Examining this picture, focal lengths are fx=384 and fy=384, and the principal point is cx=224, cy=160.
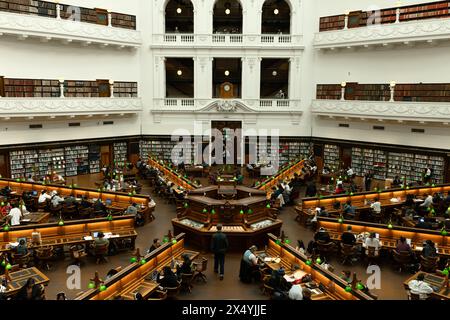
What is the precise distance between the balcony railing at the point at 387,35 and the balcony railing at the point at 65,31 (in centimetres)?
1060

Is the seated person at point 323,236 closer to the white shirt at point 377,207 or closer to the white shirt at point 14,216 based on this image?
the white shirt at point 377,207

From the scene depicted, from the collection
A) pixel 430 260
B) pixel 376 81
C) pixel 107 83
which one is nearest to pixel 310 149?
pixel 376 81

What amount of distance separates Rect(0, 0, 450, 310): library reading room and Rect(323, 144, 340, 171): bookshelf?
77mm

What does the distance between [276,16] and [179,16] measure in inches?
255

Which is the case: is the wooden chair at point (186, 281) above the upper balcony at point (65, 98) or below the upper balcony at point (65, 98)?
below

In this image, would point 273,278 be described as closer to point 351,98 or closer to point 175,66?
point 351,98

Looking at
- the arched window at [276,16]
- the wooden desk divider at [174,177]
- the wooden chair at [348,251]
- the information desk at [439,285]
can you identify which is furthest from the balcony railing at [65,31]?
the information desk at [439,285]

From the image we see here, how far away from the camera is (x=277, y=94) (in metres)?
24.8

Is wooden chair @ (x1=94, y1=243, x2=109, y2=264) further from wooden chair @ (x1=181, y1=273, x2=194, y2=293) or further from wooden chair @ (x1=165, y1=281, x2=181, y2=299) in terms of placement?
wooden chair @ (x1=165, y1=281, x2=181, y2=299)

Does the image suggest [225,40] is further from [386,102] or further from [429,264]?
[429,264]

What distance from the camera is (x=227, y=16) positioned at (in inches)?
1017

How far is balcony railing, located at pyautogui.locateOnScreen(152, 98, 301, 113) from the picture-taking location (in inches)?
875

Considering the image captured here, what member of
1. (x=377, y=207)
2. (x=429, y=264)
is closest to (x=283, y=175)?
(x=377, y=207)

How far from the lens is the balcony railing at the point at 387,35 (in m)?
17.0
